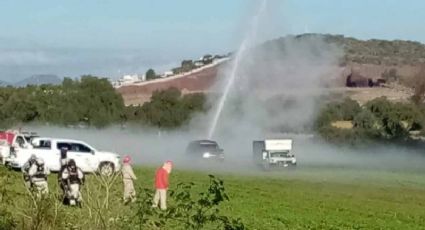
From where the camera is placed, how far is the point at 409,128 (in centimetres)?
9281

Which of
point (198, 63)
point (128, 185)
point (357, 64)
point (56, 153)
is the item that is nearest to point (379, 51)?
point (357, 64)

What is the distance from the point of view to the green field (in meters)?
15.0

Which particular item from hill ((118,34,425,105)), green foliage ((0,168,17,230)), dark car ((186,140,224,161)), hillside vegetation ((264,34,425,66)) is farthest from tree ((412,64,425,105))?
green foliage ((0,168,17,230))

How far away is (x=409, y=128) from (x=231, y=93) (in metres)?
17.3

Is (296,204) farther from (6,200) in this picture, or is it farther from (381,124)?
(381,124)

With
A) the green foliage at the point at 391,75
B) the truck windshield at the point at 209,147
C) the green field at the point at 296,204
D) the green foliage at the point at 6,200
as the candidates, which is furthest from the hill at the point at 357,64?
the green foliage at the point at 6,200

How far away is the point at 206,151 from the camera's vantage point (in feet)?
212

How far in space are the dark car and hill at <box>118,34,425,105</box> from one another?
126ft

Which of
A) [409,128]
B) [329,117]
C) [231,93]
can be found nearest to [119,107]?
[231,93]

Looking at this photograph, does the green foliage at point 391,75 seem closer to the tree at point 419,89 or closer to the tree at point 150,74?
the tree at point 419,89

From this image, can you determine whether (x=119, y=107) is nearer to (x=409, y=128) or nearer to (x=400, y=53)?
(x=409, y=128)

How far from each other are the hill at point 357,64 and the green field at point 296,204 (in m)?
56.8

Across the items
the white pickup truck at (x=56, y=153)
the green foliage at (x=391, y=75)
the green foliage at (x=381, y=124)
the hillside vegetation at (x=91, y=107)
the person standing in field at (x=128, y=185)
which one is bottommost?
the person standing in field at (x=128, y=185)

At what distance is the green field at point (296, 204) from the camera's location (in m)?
15.0
